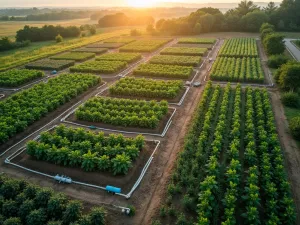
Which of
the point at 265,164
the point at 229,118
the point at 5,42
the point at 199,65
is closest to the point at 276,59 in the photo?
the point at 199,65

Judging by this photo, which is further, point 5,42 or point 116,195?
point 5,42

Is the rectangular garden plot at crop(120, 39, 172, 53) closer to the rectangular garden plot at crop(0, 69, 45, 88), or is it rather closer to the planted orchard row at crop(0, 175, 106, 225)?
the rectangular garden plot at crop(0, 69, 45, 88)

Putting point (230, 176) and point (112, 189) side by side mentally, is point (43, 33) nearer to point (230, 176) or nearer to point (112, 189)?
point (112, 189)

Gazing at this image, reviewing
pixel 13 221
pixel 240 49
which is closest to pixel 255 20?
pixel 240 49

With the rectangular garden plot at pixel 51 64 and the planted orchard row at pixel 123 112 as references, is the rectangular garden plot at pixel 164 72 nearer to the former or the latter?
the planted orchard row at pixel 123 112

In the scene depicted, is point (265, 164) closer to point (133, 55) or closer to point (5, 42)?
point (133, 55)

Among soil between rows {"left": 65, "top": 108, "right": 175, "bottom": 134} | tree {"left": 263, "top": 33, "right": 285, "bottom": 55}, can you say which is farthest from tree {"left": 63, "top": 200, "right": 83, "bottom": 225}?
tree {"left": 263, "top": 33, "right": 285, "bottom": 55}
